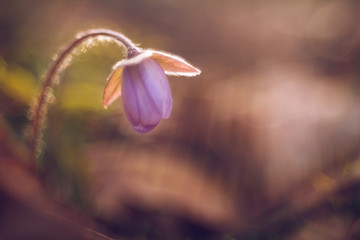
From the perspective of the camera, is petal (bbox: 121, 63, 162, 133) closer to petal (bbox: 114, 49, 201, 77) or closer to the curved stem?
petal (bbox: 114, 49, 201, 77)

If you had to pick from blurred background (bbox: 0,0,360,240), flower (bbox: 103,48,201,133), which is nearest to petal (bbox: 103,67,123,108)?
flower (bbox: 103,48,201,133)

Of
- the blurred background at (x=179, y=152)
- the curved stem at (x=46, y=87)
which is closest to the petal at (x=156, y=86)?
the curved stem at (x=46, y=87)

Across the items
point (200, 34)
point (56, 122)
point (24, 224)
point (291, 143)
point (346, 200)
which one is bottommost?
point (24, 224)

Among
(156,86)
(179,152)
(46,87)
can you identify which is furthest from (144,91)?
(179,152)

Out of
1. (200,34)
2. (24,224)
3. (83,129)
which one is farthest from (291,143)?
(200,34)

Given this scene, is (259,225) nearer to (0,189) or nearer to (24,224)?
(24,224)

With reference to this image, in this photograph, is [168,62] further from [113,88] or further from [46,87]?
[46,87]
